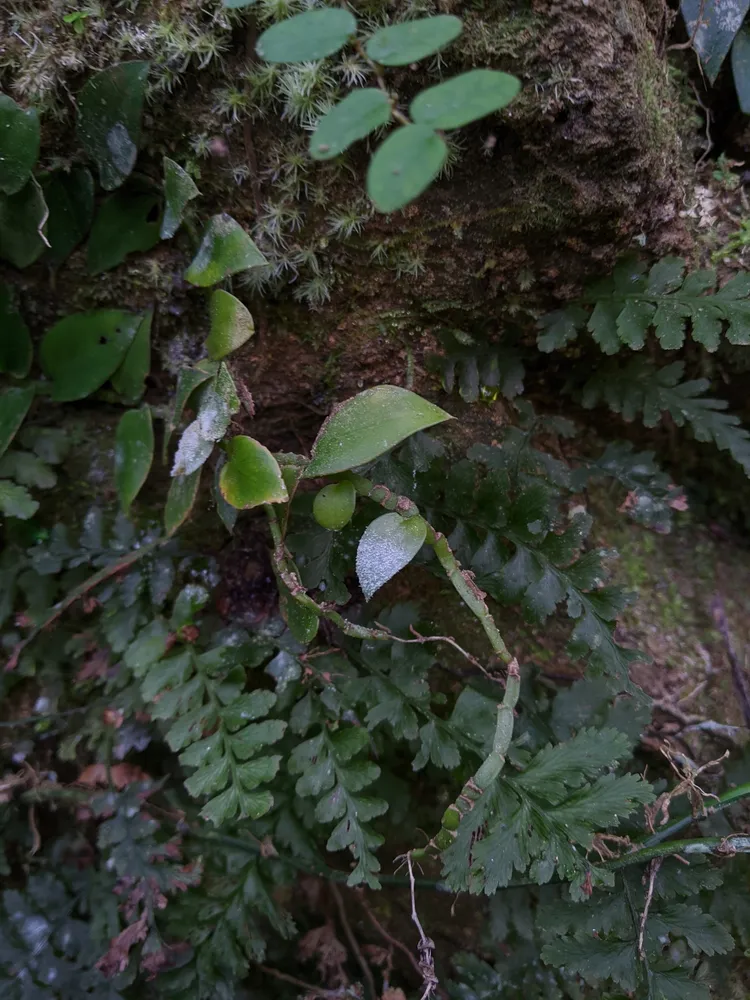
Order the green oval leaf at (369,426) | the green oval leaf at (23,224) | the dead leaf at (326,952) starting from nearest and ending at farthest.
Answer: the green oval leaf at (369,426)
the green oval leaf at (23,224)
the dead leaf at (326,952)

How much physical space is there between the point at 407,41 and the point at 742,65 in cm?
98

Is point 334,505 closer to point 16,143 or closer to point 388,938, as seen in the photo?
point 16,143

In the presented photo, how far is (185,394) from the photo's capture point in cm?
131

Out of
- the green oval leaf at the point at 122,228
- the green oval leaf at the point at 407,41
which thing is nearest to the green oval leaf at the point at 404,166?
the green oval leaf at the point at 407,41

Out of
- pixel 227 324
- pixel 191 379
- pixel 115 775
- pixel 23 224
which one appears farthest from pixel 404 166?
pixel 115 775

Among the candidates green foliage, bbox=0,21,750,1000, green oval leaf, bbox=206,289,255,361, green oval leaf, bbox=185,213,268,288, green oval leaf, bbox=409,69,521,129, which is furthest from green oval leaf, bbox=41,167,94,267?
green oval leaf, bbox=409,69,521,129

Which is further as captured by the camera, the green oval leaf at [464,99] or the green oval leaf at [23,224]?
the green oval leaf at [23,224]

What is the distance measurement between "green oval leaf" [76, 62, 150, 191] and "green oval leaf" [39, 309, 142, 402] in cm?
31

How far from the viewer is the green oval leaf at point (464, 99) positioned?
808 mm

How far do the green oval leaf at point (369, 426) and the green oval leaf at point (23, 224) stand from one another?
0.79m

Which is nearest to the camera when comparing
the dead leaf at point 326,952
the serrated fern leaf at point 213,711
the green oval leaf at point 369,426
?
the green oval leaf at point 369,426

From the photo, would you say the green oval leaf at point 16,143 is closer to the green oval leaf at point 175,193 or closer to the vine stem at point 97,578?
the green oval leaf at point 175,193

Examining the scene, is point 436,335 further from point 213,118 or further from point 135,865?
point 135,865

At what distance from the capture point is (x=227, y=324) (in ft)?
4.14
